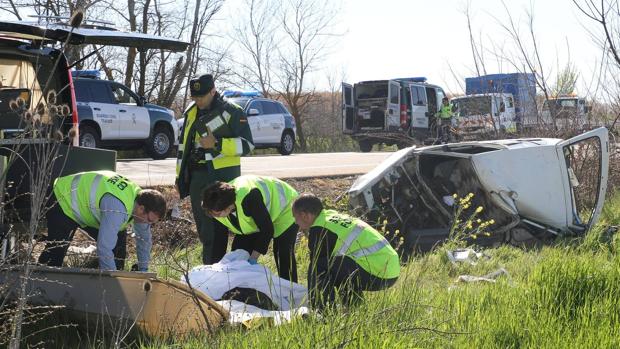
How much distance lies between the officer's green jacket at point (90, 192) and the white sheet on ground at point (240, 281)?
0.64 metres

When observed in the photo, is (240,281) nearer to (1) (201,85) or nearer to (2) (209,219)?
(2) (209,219)

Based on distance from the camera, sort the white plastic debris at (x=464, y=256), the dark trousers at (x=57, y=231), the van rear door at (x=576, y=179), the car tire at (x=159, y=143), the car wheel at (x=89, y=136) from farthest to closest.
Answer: the car tire at (x=159, y=143) < the car wheel at (x=89, y=136) < the van rear door at (x=576, y=179) < the white plastic debris at (x=464, y=256) < the dark trousers at (x=57, y=231)

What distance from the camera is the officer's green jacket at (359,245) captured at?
5.33 meters

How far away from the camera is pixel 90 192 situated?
223 inches

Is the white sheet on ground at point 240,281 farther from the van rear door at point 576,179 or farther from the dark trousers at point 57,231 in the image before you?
the van rear door at point 576,179

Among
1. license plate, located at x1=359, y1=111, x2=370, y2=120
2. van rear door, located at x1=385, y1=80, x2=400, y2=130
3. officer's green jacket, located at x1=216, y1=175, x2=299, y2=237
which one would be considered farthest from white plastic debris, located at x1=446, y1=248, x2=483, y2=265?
license plate, located at x1=359, y1=111, x2=370, y2=120

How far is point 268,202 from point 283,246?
0.40m

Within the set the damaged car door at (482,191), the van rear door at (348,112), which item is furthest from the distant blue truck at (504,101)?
the van rear door at (348,112)

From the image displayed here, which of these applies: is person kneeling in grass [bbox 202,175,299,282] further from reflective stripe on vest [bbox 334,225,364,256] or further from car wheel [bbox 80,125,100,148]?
car wheel [bbox 80,125,100,148]

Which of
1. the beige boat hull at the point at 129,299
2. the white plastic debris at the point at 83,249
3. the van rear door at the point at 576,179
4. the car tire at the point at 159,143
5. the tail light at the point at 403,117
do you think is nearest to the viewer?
the beige boat hull at the point at 129,299

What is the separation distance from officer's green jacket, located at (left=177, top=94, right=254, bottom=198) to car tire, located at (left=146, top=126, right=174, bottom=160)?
1125 cm

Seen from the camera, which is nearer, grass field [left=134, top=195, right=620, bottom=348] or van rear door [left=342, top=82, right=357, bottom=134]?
grass field [left=134, top=195, right=620, bottom=348]

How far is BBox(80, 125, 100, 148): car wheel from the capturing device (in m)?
15.9

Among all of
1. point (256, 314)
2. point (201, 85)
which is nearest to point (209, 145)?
point (201, 85)
